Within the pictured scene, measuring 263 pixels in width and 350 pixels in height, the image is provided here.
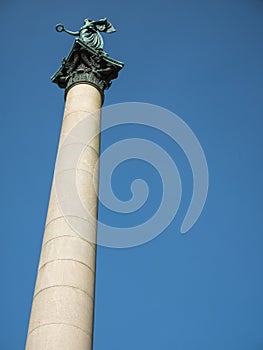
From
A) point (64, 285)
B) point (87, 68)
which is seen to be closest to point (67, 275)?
point (64, 285)

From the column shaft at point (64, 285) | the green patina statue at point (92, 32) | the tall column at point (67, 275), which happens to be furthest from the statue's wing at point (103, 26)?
the column shaft at point (64, 285)

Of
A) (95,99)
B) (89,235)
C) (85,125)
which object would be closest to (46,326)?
(89,235)

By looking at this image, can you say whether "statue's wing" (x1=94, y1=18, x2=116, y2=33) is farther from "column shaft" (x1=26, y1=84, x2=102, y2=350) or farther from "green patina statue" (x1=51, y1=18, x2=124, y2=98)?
"column shaft" (x1=26, y1=84, x2=102, y2=350)

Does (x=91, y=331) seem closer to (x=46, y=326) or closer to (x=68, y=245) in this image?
(x=46, y=326)

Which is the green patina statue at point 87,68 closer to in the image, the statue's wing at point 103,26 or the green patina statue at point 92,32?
the green patina statue at point 92,32

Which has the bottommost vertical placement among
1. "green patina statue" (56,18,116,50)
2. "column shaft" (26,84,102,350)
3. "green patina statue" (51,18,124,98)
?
"column shaft" (26,84,102,350)

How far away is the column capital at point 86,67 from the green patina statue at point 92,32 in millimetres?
824

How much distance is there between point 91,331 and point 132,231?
989 cm

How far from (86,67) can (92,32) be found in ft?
15.5

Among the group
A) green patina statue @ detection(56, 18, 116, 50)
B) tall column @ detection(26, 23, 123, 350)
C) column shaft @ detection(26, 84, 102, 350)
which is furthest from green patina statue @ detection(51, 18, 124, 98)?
column shaft @ detection(26, 84, 102, 350)

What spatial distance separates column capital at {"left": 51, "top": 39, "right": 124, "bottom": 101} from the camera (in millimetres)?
35375

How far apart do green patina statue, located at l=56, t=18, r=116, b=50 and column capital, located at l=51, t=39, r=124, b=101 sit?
2.70ft

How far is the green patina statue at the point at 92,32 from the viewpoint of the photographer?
125ft

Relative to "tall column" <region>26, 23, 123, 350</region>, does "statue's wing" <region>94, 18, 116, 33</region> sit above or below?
above
